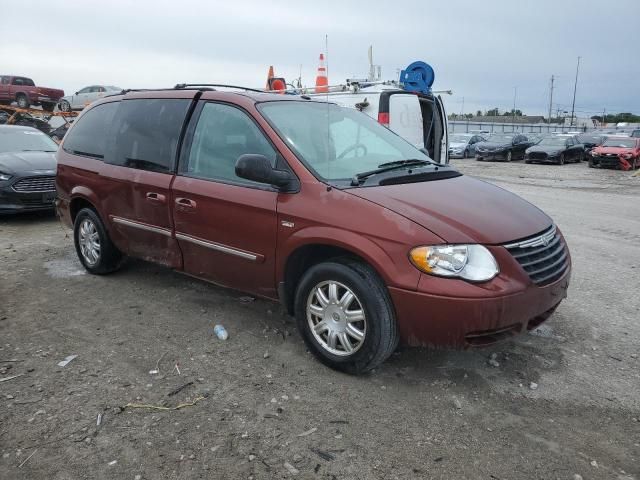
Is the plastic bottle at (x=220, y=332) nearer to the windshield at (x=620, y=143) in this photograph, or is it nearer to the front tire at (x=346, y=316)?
the front tire at (x=346, y=316)

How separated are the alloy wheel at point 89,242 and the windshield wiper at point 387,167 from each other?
9.67ft

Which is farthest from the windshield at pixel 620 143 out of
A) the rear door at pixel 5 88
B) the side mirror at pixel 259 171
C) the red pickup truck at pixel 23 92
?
the rear door at pixel 5 88

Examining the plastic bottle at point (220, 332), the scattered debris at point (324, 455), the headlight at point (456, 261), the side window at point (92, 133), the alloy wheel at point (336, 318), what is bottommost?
the scattered debris at point (324, 455)

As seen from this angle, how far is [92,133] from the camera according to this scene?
17.3ft

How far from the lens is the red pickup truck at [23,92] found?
27.2 meters

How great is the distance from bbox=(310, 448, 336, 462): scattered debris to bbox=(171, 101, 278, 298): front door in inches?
52.5

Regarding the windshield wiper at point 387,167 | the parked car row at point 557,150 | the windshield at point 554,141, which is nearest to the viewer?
the windshield wiper at point 387,167

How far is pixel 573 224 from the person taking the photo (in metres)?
8.93

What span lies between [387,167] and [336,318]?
1240mm

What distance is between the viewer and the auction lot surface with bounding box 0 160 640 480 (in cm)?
260

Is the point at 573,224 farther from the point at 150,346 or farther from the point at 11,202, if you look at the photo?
the point at 11,202

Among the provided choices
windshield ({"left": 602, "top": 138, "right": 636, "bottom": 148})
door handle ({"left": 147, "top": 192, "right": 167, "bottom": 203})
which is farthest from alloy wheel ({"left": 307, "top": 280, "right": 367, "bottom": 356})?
windshield ({"left": 602, "top": 138, "right": 636, "bottom": 148})

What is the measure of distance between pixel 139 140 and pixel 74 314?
160 centimetres

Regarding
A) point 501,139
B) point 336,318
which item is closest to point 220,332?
point 336,318
